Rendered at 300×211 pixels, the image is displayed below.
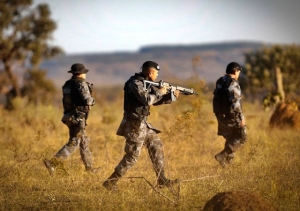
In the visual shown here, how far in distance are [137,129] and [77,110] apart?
1.88 m

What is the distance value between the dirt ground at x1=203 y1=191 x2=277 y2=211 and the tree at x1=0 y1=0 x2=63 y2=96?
69.2ft

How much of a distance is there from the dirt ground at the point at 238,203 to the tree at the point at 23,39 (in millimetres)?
21093

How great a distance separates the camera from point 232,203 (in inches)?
261

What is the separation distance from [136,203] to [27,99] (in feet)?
66.3

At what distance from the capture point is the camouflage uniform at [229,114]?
33.6ft

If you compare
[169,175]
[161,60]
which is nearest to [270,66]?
[169,175]

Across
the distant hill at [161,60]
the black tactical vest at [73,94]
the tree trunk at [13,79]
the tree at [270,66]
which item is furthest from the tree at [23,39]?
the distant hill at [161,60]

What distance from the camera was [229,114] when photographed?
1033 centimetres

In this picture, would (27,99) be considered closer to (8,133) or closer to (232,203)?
(8,133)

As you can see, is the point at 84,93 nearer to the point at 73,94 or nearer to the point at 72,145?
the point at 73,94

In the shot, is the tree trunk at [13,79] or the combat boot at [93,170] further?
Answer: the tree trunk at [13,79]

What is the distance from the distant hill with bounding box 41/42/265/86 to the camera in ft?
543

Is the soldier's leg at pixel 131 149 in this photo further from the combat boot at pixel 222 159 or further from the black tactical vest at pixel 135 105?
the combat boot at pixel 222 159

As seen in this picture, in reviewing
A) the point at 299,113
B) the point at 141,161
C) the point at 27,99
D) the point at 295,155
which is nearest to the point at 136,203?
the point at 141,161
